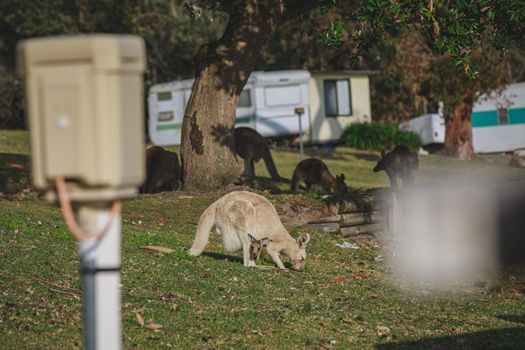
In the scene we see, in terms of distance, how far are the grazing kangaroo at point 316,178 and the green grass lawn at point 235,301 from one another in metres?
6.13

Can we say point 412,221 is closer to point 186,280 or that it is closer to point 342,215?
point 342,215

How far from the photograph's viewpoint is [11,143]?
41.1 m

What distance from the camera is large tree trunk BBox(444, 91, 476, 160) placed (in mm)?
46969

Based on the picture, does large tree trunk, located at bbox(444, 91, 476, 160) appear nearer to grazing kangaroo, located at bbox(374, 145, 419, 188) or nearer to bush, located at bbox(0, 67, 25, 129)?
grazing kangaroo, located at bbox(374, 145, 419, 188)

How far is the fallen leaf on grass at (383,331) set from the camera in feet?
36.8

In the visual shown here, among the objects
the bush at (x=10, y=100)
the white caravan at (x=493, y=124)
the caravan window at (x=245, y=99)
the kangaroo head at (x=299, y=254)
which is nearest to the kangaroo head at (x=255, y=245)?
the kangaroo head at (x=299, y=254)

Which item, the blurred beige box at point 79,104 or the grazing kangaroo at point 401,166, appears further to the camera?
the grazing kangaroo at point 401,166

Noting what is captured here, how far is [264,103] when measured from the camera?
45.4 meters

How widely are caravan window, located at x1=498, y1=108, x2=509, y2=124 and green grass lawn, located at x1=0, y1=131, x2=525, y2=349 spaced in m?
31.4

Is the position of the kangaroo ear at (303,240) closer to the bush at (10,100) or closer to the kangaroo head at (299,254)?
the kangaroo head at (299,254)

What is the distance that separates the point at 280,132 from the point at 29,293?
114ft

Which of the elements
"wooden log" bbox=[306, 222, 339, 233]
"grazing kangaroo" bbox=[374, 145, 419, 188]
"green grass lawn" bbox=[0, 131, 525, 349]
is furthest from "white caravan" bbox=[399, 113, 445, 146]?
"green grass lawn" bbox=[0, 131, 525, 349]

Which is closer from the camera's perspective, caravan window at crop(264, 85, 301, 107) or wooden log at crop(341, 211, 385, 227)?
wooden log at crop(341, 211, 385, 227)

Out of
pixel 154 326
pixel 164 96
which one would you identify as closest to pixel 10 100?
pixel 164 96
